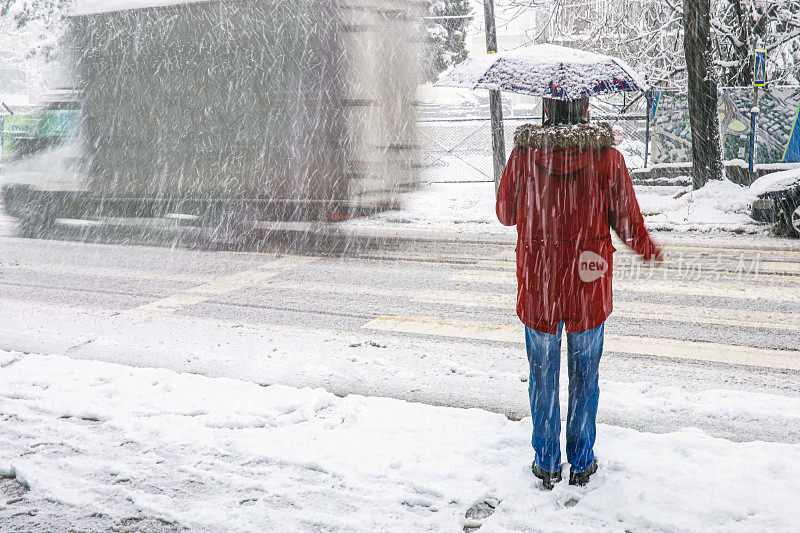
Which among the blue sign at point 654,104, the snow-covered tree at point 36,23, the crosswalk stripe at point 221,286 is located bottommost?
the crosswalk stripe at point 221,286

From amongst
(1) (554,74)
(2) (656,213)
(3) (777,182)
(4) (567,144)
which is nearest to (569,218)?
(4) (567,144)

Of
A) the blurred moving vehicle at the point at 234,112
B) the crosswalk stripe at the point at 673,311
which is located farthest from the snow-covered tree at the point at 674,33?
the crosswalk stripe at the point at 673,311

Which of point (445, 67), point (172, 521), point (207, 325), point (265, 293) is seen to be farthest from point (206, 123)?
point (445, 67)

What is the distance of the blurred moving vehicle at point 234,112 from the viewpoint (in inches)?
420

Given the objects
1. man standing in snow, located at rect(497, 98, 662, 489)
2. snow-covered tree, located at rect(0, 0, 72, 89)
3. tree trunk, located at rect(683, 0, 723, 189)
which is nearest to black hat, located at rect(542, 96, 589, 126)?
man standing in snow, located at rect(497, 98, 662, 489)

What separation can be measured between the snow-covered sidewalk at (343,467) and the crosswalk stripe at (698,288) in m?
2.84

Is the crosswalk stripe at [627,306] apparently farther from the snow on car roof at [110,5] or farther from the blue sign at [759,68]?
the blue sign at [759,68]

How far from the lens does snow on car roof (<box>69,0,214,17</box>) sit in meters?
11.5

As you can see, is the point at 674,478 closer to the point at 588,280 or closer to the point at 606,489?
the point at 606,489

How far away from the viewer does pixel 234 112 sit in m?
11.3

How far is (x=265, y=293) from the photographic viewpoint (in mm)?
7359

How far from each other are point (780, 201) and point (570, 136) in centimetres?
850

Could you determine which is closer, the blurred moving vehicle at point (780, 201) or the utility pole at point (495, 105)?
the blurred moving vehicle at point (780, 201)

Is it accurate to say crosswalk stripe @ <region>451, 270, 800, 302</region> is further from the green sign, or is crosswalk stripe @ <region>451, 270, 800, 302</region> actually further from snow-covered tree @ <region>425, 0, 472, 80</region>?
snow-covered tree @ <region>425, 0, 472, 80</region>
